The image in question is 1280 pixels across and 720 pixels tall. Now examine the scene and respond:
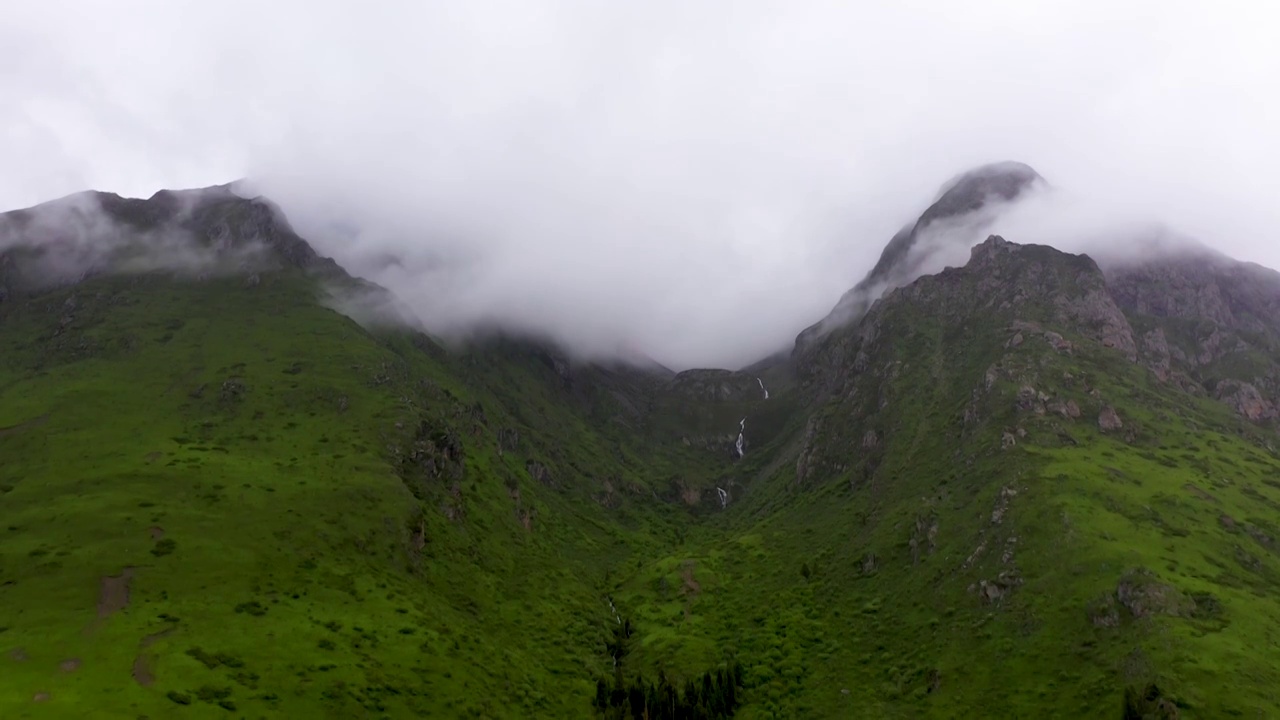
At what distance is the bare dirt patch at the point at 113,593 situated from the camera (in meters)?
113

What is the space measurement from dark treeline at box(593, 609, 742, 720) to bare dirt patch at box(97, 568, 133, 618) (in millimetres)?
82089

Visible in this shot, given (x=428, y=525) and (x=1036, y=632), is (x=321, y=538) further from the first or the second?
(x=1036, y=632)

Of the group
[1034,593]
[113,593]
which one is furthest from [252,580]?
[1034,593]

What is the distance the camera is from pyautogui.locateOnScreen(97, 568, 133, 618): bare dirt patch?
11251 centimetres

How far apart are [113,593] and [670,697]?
3775 inches

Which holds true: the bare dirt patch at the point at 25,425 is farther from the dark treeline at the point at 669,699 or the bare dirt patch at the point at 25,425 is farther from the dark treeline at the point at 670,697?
the dark treeline at the point at 670,697

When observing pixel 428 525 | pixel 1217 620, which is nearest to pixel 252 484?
pixel 428 525

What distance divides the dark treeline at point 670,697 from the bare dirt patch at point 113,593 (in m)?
82.1

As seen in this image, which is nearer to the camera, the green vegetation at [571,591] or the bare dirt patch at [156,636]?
the bare dirt patch at [156,636]

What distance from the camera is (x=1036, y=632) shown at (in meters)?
124

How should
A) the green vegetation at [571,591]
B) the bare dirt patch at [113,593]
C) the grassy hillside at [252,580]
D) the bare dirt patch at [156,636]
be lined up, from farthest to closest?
the bare dirt patch at [113,593]
the green vegetation at [571,591]
the bare dirt patch at [156,636]
the grassy hillside at [252,580]

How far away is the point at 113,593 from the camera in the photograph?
116688mm

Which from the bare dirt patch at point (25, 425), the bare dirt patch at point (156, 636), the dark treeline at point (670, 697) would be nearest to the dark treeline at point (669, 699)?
the dark treeline at point (670, 697)

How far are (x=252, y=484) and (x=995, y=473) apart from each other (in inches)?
6724
